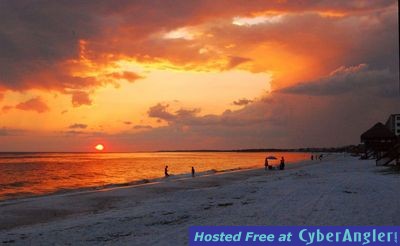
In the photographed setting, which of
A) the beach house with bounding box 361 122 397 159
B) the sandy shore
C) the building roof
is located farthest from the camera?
the building roof

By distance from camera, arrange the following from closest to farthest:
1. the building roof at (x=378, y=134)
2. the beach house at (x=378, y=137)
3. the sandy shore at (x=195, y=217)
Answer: the sandy shore at (x=195, y=217) < the beach house at (x=378, y=137) < the building roof at (x=378, y=134)

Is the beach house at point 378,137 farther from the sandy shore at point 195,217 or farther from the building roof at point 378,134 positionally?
the sandy shore at point 195,217

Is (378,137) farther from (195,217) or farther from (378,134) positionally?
(195,217)

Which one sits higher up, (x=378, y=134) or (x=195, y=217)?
(x=378, y=134)

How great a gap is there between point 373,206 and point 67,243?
1093 cm

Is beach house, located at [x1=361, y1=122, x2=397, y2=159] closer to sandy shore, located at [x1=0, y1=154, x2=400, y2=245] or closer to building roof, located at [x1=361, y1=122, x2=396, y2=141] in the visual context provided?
building roof, located at [x1=361, y1=122, x2=396, y2=141]

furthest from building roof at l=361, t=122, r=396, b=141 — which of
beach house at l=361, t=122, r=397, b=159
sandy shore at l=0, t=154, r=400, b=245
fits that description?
sandy shore at l=0, t=154, r=400, b=245

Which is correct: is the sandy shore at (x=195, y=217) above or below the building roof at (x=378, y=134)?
below

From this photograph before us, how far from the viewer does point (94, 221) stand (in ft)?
58.9

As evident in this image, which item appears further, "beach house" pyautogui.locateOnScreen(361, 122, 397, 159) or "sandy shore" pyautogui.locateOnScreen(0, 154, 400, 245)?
"beach house" pyautogui.locateOnScreen(361, 122, 397, 159)

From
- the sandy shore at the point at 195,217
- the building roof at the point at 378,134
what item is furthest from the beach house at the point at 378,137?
the sandy shore at the point at 195,217

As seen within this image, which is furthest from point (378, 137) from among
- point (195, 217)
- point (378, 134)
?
point (195, 217)

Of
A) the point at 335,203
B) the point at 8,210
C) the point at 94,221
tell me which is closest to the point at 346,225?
the point at 335,203

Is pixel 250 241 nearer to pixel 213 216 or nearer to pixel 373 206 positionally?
pixel 213 216
